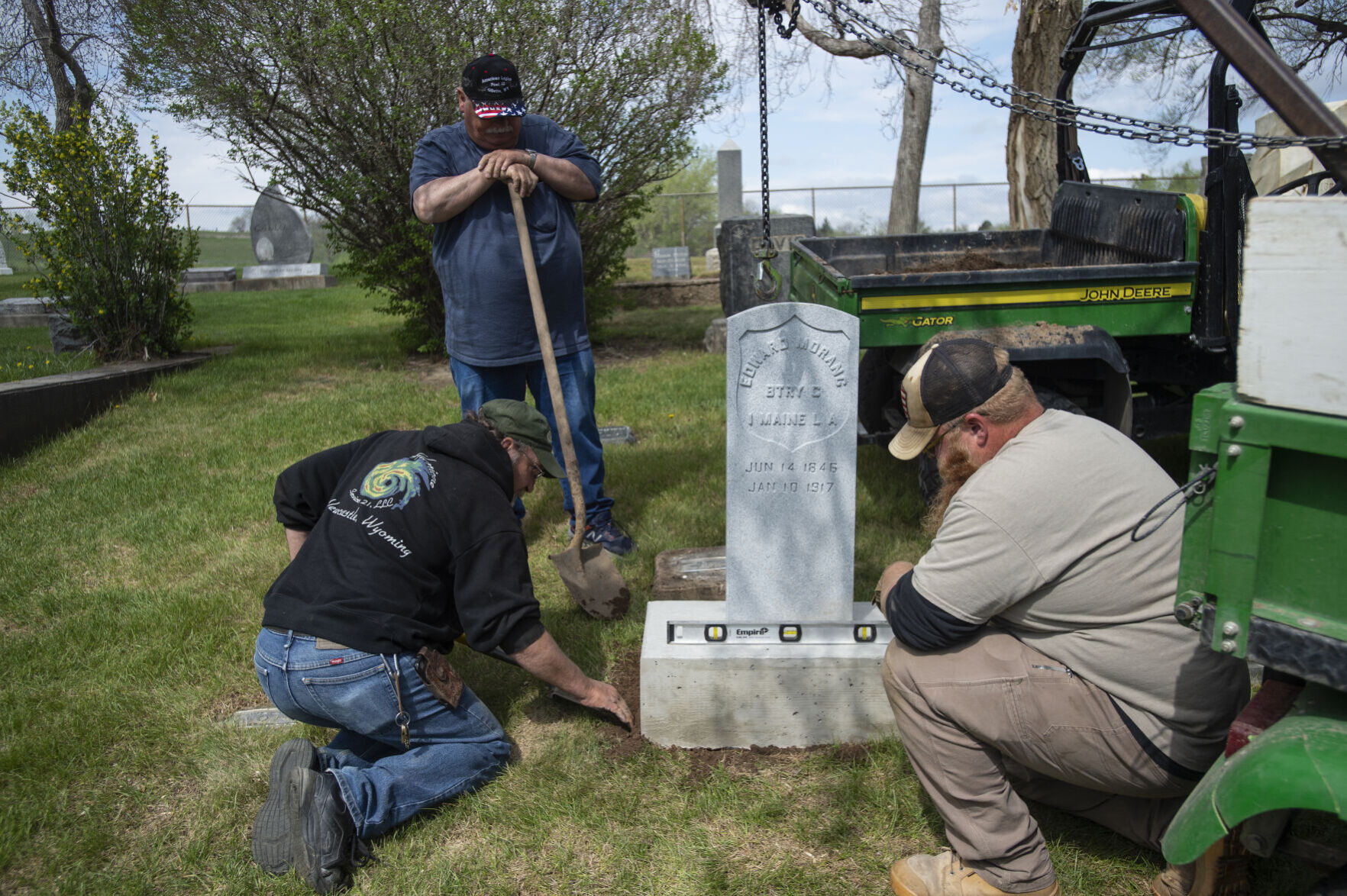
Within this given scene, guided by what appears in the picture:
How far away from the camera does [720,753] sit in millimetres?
3307

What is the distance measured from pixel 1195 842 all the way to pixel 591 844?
1.64 m

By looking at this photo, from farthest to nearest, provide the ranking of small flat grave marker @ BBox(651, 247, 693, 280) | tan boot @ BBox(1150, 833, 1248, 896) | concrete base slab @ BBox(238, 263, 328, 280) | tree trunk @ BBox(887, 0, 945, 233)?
concrete base slab @ BBox(238, 263, 328, 280) < small flat grave marker @ BBox(651, 247, 693, 280) < tree trunk @ BBox(887, 0, 945, 233) < tan boot @ BBox(1150, 833, 1248, 896)

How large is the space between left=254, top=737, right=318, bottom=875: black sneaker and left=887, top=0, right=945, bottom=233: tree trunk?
12.5 meters

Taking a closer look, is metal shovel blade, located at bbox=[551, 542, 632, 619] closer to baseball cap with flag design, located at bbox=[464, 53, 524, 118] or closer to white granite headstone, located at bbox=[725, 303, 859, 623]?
white granite headstone, located at bbox=[725, 303, 859, 623]

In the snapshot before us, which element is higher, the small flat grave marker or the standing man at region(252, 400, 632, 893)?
the small flat grave marker

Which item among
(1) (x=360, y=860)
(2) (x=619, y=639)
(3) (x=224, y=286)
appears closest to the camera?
(1) (x=360, y=860)

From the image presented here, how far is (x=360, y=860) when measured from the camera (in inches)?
109

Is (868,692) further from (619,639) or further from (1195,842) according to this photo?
(1195,842)

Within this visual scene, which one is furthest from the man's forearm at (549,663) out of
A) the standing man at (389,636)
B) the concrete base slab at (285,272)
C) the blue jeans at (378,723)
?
the concrete base slab at (285,272)

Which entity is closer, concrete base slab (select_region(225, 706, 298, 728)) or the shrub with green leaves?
concrete base slab (select_region(225, 706, 298, 728))

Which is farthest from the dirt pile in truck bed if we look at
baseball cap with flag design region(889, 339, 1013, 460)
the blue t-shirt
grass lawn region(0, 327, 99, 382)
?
grass lawn region(0, 327, 99, 382)

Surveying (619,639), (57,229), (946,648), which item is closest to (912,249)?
(619,639)

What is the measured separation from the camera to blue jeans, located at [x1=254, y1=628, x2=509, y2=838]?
2756 mm

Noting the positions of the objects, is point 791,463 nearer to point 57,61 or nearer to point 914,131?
point 914,131
